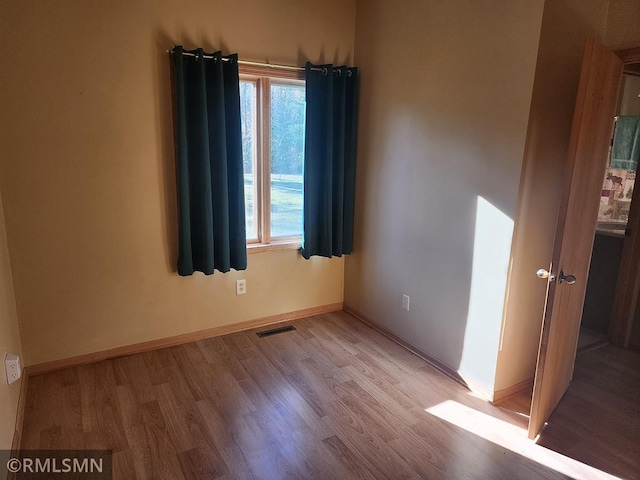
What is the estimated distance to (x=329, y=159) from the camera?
3.28m

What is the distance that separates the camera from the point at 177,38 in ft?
8.89

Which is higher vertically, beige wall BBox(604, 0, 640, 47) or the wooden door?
beige wall BBox(604, 0, 640, 47)

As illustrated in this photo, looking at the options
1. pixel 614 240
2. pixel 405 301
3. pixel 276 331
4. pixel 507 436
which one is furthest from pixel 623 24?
pixel 276 331

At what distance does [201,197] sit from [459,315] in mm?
1878

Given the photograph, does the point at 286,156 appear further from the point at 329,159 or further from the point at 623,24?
the point at 623,24

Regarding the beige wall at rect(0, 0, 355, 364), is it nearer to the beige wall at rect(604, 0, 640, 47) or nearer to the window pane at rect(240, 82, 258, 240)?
the window pane at rect(240, 82, 258, 240)

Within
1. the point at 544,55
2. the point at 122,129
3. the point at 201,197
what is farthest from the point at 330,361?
the point at 544,55

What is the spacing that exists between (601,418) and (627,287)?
4.29ft

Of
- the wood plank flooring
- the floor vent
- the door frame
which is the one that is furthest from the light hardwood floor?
the door frame

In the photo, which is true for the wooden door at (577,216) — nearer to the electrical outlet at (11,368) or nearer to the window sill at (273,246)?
the window sill at (273,246)

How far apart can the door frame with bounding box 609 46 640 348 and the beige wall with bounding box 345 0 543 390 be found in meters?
1.50

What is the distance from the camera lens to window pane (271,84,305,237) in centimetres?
322

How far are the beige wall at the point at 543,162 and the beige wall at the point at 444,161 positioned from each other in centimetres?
7

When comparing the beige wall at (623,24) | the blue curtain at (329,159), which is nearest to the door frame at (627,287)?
the beige wall at (623,24)
